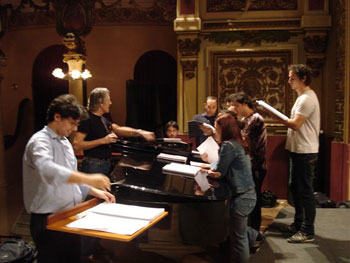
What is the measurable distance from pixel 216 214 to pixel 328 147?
11.0 feet

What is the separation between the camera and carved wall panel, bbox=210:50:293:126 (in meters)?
5.27

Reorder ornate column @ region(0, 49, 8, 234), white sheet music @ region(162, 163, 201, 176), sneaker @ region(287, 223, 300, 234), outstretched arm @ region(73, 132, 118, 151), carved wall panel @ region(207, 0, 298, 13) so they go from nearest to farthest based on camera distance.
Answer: white sheet music @ region(162, 163, 201, 176) < outstretched arm @ region(73, 132, 118, 151) < sneaker @ region(287, 223, 300, 234) < carved wall panel @ region(207, 0, 298, 13) < ornate column @ region(0, 49, 8, 234)

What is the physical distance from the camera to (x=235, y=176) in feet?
8.52

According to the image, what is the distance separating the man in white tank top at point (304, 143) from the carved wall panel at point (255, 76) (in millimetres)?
2054

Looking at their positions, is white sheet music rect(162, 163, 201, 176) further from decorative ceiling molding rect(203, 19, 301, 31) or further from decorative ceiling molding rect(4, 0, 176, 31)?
decorative ceiling molding rect(4, 0, 176, 31)

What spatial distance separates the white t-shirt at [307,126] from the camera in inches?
124

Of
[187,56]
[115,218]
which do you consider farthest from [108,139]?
[187,56]

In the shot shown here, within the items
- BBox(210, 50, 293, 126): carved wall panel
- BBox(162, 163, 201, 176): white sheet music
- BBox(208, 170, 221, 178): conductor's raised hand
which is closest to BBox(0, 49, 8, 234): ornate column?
BBox(210, 50, 293, 126): carved wall panel

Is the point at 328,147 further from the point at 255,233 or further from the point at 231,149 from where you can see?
the point at 231,149

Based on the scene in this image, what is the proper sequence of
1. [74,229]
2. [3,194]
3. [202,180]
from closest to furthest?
[74,229] → [202,180] → [3,194]

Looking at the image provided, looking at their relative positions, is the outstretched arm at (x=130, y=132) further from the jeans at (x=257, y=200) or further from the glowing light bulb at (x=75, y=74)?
the glowing light bulb at (x=75, y=74)

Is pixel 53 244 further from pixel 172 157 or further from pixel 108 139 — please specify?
pixel 172 157

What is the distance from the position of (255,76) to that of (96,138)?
121 inches

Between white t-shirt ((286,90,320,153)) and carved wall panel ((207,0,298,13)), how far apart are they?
94.8 inches
